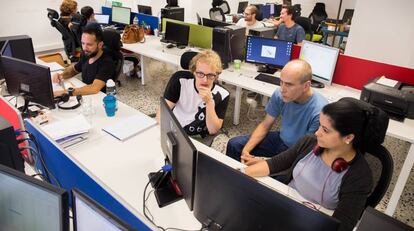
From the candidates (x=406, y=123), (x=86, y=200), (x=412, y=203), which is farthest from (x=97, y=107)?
(x=412, y=203)

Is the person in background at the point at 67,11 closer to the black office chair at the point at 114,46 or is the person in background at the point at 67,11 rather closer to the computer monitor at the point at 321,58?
the black office chair at the point at 114,46

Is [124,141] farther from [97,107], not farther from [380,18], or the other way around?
[380,18]

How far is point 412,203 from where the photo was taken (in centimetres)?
254

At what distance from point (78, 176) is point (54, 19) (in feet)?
13.6

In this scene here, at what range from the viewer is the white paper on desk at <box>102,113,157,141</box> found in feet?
6.41

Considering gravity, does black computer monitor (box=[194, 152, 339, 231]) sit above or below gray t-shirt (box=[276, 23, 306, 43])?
below

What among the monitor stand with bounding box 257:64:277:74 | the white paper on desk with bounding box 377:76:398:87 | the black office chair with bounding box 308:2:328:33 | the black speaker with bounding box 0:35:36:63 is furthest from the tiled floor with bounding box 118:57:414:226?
the black office chair with bounding box 308:2:328:33

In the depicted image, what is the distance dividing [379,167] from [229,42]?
2508 mm

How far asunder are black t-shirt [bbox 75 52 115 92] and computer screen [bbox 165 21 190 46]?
1813mm

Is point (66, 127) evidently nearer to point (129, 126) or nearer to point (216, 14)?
point (129, 126)

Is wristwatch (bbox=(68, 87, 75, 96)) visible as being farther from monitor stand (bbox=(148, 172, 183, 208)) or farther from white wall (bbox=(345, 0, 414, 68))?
white wall (bbox=(345, 0, 414, 68))

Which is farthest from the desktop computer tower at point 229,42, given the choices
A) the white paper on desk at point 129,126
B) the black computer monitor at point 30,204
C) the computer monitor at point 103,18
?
the computer monitor at point 103,18

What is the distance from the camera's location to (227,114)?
4027mm

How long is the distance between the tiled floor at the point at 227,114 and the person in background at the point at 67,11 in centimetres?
127
